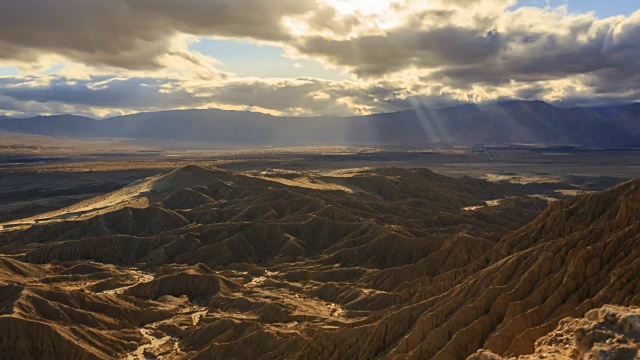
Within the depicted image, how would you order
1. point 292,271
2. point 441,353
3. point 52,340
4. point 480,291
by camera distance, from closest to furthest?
point 441,353 < point 480,291 < point 52,340 < point 292,271

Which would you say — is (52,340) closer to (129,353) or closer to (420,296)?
(129,353)

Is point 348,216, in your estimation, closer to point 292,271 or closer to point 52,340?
point 292,271

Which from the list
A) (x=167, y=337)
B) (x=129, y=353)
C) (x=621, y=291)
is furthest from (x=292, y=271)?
(x=621, y=291)

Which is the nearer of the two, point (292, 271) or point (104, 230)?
point (292, 271)

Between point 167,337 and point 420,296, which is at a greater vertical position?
point 420,296

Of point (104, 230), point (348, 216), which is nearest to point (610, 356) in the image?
point (348, 216)

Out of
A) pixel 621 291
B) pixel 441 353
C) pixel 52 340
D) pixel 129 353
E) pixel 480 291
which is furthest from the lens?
pixel 129 353

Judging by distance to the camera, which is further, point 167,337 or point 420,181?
point 420,181

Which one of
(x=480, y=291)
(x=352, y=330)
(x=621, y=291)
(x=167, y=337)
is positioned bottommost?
(x=167, y=337)
